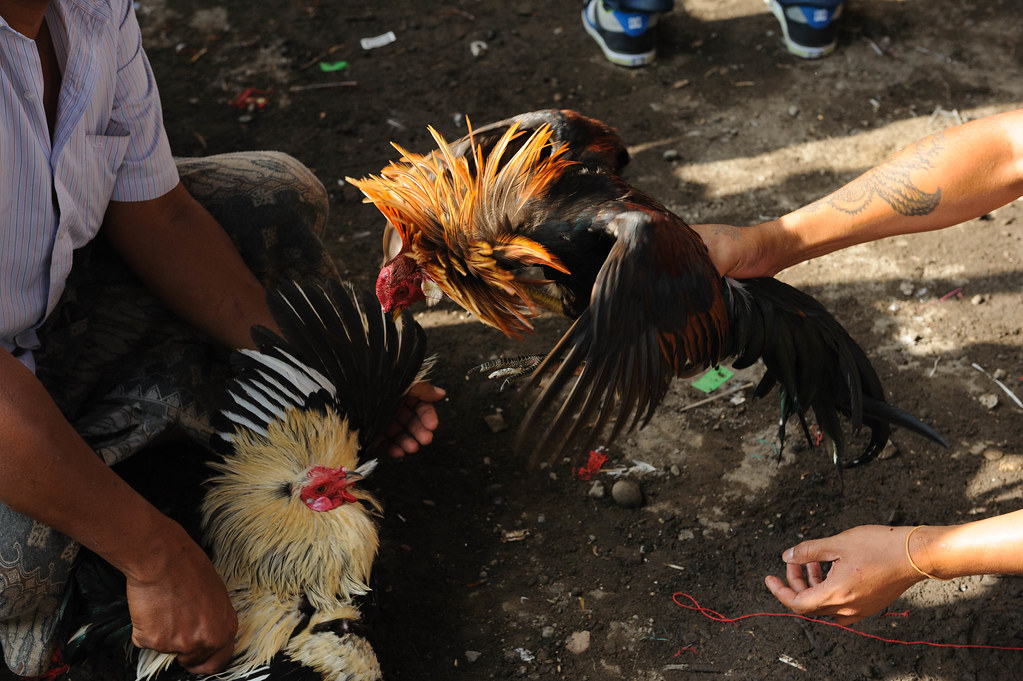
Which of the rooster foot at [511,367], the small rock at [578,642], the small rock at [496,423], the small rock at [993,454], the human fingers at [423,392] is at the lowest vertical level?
the small rock at [993,454]

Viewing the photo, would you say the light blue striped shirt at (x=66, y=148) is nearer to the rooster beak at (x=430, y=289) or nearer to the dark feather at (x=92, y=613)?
the dark feather at (x=92, y=613)

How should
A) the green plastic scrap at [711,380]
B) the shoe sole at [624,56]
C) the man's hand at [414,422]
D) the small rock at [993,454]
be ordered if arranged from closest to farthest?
the man's hand at [414,422] → the small rock at [993,454] → the green plastic scrap at [711,380] → the shoe sole at [624,56]

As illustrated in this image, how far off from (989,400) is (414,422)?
194 centimetres

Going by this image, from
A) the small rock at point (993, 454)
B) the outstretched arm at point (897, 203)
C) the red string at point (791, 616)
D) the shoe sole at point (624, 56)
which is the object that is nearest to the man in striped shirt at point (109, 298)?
the red string at point (791, 616)

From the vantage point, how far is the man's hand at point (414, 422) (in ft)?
8.02

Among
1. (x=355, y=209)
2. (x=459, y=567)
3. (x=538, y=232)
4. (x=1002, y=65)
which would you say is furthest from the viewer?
(x=1002, y=65)

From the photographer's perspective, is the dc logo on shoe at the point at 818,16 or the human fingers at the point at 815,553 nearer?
the human fingers at the point at 815,553

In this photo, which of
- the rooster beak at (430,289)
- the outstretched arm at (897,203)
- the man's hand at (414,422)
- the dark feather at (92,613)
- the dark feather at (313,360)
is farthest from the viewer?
the man's hand at (414,422)

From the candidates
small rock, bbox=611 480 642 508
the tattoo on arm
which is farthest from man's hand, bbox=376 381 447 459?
the tattoo on arm

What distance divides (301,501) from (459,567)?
22.1 inches

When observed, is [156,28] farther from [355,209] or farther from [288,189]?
[288,189]

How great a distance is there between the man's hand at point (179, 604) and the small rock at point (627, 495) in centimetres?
122

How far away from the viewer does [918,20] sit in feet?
14.6

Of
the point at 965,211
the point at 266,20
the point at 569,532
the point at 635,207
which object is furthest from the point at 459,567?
the point at 266,20
